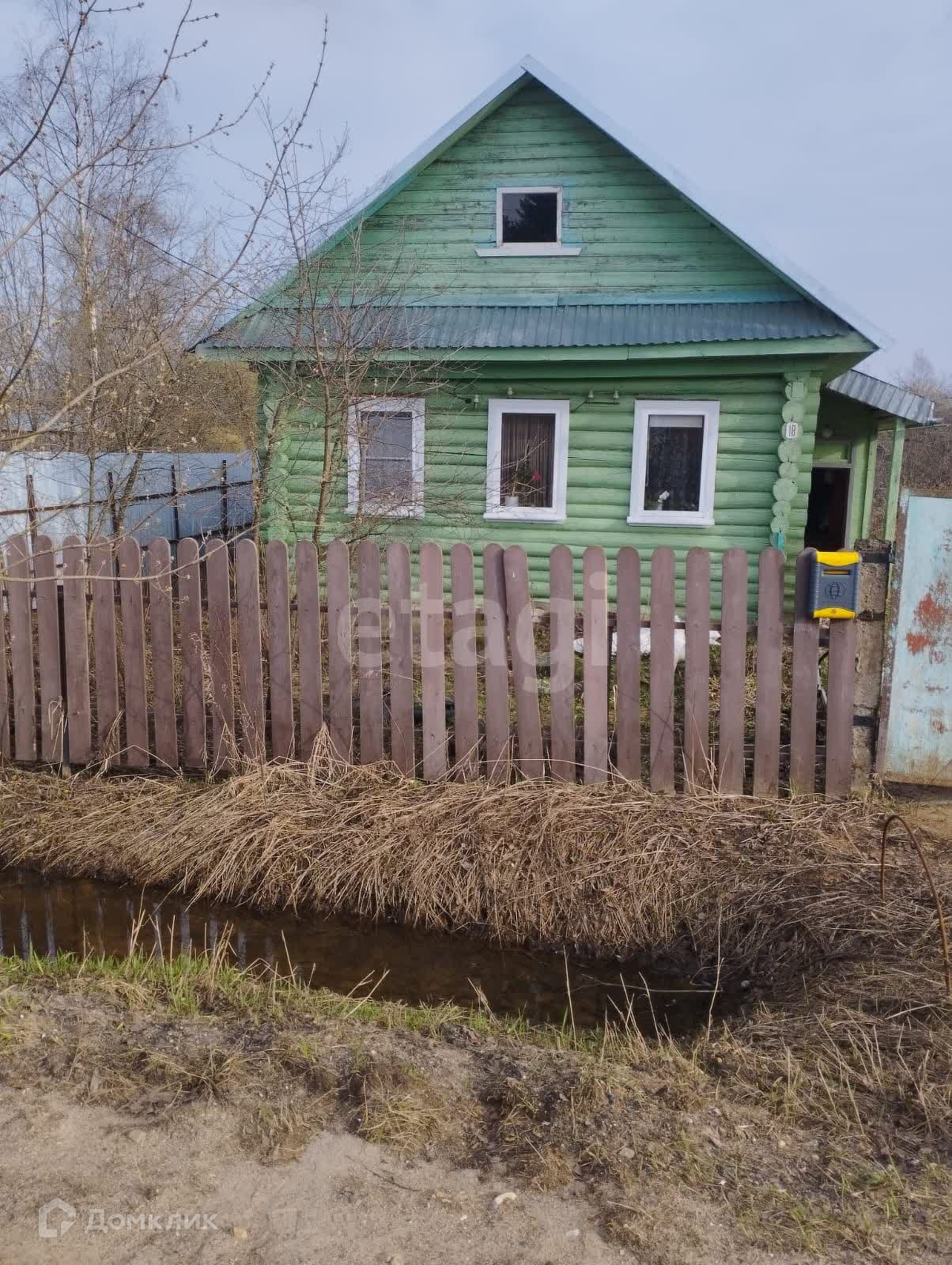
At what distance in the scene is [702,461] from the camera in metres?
9.44

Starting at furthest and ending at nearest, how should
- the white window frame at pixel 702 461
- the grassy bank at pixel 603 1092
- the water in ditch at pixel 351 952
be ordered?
1. the white window frame at pixel 702 461
2. the water in ditch at pixel 351 952
3. the grassy bank at pixel 603 1092

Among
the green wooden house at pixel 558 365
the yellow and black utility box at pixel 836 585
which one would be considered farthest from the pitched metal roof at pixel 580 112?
the yellow and black utility box at pixel 836 585

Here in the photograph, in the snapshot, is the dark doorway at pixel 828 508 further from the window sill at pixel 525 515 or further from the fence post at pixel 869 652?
the fence post at pixel 869 652

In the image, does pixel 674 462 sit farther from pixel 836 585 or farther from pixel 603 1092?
pixel 603 1092

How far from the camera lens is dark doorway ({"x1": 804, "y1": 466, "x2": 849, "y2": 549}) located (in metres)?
14.6

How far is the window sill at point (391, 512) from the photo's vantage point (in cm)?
876

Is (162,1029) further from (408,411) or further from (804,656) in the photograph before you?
(408,411)

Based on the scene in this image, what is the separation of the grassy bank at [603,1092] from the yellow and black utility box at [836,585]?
73.8 inches

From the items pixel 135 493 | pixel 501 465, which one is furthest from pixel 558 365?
pixel 135 493

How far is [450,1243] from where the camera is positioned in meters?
1.91

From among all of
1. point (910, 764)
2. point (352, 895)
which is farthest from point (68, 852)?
point (910, 764)

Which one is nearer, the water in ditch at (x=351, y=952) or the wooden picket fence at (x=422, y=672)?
the water in ditch at (x=351, y=952)

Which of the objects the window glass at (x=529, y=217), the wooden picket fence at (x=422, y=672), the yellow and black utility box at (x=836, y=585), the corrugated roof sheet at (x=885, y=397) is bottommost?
the wooden picket fence at (x=422, y=672)

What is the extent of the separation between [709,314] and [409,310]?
3069 millimetres
